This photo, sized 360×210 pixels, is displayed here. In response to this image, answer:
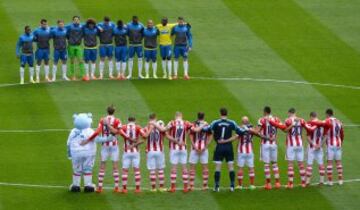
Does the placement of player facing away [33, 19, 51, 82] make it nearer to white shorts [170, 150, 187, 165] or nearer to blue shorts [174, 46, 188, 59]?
blue shorts [174, 46, 188, 59]

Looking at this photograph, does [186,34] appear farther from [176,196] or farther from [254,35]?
[176,196]

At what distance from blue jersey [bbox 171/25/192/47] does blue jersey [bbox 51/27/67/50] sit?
13.3 feet

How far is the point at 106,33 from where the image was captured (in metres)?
45.7

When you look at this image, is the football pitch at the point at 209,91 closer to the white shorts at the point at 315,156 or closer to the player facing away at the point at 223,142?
the player facing away at the point at 223,142

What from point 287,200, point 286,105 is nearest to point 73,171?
point 287,200

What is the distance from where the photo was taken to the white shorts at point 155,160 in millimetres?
34594

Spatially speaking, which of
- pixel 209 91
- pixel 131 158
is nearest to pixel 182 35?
pixel 209 91

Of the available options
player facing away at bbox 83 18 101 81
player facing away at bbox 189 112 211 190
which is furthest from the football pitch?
player facing away at bbox 83 18 101 81

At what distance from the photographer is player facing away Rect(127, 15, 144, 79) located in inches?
1797

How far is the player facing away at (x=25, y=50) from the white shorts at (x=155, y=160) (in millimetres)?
11803

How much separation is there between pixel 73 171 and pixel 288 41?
18.7 meters

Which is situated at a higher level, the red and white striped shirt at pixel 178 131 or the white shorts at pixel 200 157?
the red and white striped shirt at pixel 178 131

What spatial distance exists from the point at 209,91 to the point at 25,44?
22.9ft

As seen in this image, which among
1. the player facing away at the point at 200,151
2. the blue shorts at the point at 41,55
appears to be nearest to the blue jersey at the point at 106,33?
the blue shorts at the point at 41,55
